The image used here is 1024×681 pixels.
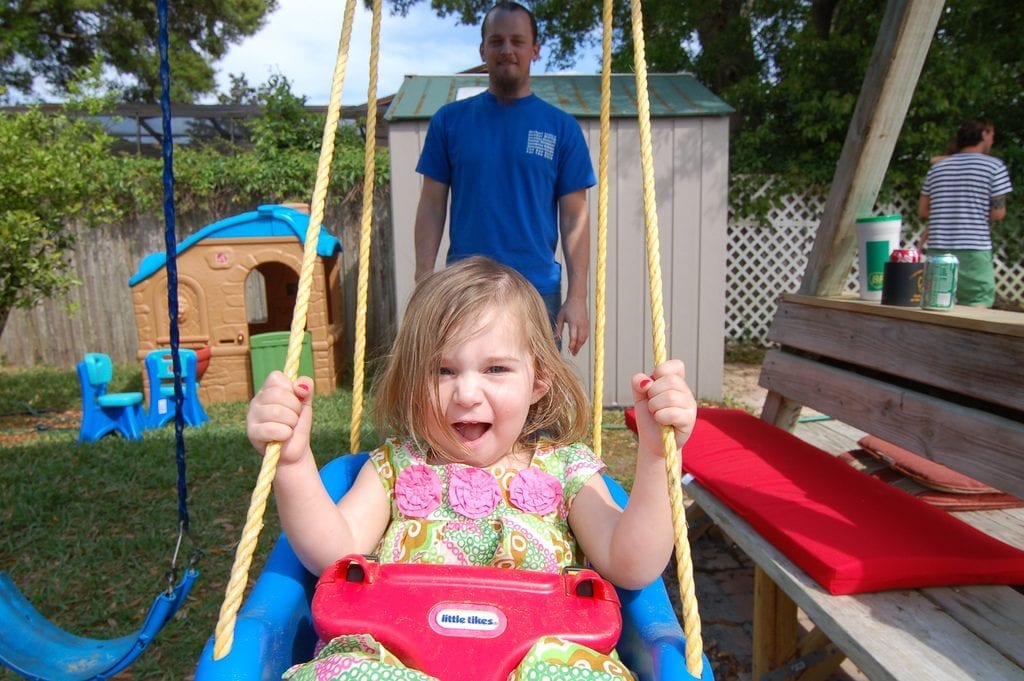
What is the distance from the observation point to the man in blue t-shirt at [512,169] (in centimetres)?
253

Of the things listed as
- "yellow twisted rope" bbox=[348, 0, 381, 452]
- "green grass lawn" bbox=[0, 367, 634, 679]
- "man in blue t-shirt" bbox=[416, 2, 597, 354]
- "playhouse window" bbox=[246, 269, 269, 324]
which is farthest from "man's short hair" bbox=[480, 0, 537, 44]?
"playhouse window" bbox=[246, 269, 269, 324]

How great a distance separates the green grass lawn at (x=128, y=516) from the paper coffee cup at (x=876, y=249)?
178 cm

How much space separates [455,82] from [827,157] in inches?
163

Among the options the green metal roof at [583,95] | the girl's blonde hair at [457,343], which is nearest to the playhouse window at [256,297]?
the green metal roof at [583,95]

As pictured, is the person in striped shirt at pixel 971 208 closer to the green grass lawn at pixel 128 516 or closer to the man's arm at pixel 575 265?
the green grass lawn at pixel 128 516

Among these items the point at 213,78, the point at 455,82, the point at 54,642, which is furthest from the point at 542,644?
the point at 213,78

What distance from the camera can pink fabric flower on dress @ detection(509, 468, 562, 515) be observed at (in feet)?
4.87

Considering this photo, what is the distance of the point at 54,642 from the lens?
5.73 ft

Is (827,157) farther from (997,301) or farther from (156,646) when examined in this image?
(156,646)

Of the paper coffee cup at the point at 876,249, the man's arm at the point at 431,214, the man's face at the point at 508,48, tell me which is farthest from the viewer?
the man's arm at the point at 431,214

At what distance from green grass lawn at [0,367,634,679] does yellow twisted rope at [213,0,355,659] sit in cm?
151

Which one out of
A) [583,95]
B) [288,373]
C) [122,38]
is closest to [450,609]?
[288,373]

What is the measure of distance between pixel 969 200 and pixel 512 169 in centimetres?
314

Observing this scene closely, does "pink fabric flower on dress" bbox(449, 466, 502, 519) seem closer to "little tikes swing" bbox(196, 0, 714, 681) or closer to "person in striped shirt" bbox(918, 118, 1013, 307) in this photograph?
"little tikes swing" bbox(196, 0, 714, 681)
